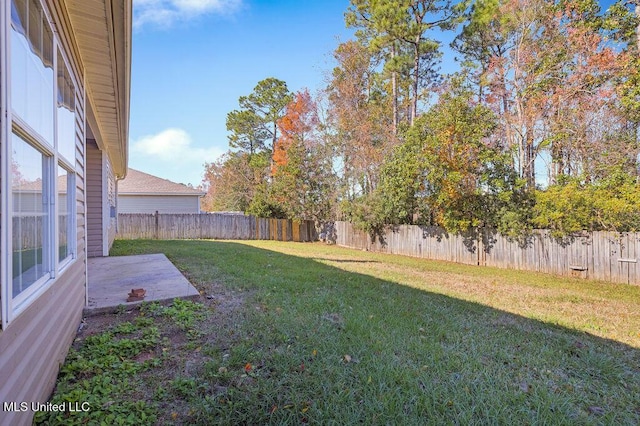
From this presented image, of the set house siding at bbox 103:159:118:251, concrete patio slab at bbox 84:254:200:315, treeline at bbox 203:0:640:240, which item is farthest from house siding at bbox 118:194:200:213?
concrete patio slab at bbox 84:254:200:315

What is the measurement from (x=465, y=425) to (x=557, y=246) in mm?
8209

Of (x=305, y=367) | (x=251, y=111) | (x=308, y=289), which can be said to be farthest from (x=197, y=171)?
(x=305, y=367)

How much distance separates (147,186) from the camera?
58.6 feet

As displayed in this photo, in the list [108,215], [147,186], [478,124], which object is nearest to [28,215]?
Answer: [108,215]

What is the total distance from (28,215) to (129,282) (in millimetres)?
3393

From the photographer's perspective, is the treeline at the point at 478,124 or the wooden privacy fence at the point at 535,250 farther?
the treeline at the point at 478,124

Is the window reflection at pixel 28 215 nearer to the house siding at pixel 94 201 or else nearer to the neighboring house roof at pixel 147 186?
the house siding at pixel 94 201

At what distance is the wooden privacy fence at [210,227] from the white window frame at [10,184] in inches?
581

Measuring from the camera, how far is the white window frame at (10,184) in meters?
1.34

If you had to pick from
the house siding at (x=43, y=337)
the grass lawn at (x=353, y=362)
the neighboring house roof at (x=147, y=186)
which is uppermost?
the neighboring house roof at (x=147, y=186)

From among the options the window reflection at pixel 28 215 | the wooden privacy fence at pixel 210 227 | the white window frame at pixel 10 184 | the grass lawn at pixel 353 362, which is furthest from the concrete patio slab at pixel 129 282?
the wooden privacy fence at pixel 210 227

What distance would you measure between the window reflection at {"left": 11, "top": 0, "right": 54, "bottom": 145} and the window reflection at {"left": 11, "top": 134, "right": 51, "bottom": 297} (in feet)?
0.58

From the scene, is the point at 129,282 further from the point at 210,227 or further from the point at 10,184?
the point at 210,227

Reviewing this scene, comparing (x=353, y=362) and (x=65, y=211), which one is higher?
(x=65, y=211)
